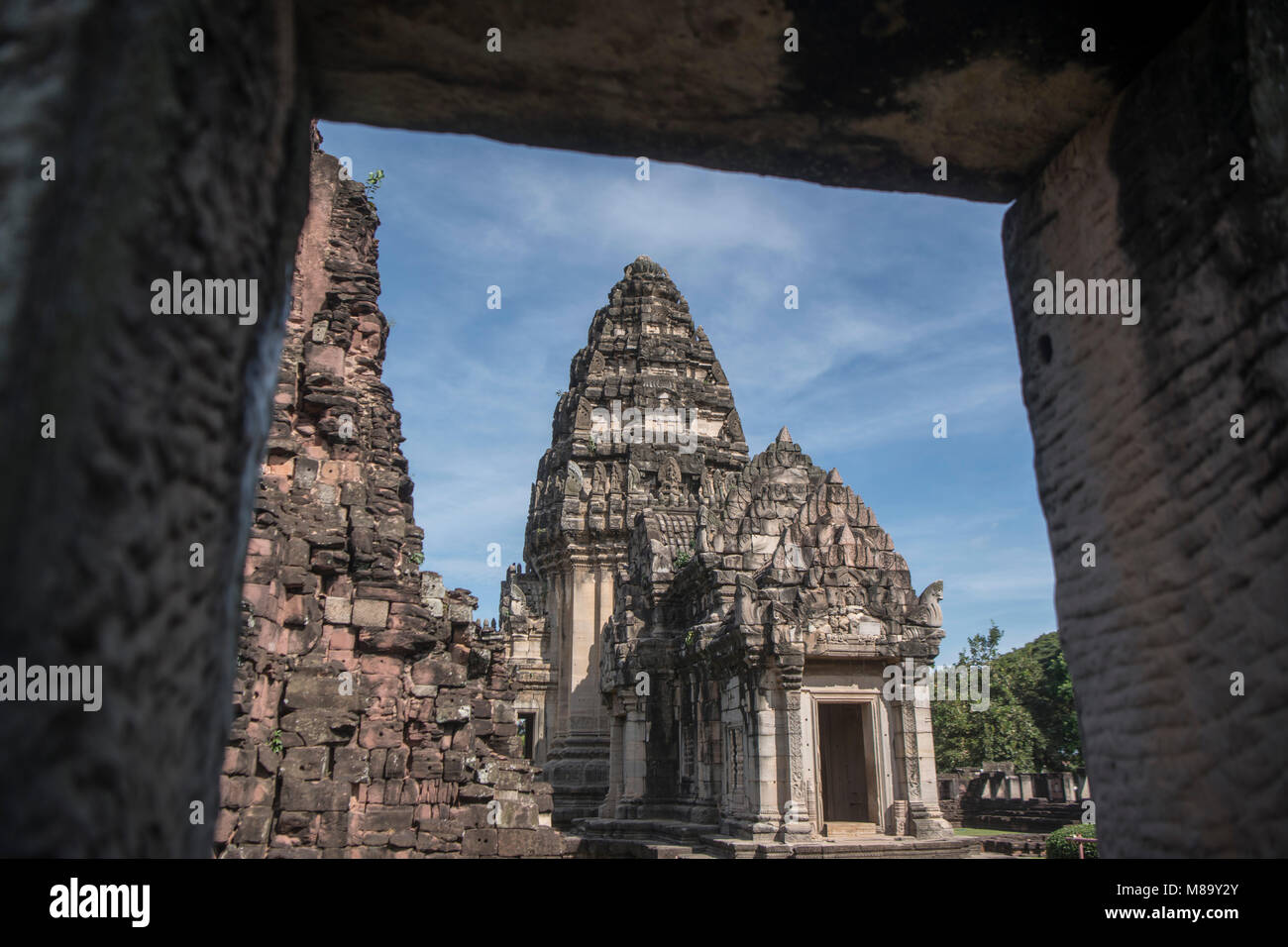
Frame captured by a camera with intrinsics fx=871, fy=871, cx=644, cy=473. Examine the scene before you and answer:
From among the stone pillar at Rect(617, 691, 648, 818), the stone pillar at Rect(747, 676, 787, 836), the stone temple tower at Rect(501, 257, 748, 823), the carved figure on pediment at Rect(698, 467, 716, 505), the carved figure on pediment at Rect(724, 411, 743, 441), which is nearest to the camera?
the stone pillar at Rect(747, 676, 787, 836)

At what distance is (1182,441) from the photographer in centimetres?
216

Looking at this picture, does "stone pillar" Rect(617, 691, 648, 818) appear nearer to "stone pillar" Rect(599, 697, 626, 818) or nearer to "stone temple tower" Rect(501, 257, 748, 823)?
"stone pillar" Rect(599, 697, 626, 818)

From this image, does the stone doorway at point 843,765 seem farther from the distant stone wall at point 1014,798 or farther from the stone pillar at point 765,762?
the distant stone wall at point 1014,798

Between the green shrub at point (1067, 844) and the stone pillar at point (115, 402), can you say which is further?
the green shrub at point (1067, 844)

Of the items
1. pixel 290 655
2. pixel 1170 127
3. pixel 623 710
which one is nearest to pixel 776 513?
pixel 623 710

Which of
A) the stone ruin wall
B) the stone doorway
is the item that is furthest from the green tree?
the stone ruin wall

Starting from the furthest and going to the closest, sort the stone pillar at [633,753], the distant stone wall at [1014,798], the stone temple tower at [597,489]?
1. the stone temple tower at [597,489]
2. the distant stone wall at [1014,798]
3. the stone pillar at [633,753]

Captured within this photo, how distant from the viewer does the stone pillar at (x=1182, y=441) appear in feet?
6.53

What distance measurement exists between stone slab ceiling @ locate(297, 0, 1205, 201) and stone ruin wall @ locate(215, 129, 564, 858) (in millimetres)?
7384

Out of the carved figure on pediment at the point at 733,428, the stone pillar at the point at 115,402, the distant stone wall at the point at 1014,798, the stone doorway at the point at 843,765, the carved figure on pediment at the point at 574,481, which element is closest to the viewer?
the stone pillar at the point at 115,402

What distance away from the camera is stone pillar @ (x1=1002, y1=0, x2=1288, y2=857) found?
199cm

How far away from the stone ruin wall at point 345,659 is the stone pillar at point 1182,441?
7.82m

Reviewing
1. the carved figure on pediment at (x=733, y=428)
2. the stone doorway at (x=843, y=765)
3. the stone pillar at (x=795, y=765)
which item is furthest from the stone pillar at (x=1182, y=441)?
the carved figure on pediment at (x=733, y=428)

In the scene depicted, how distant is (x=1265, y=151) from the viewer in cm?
204
